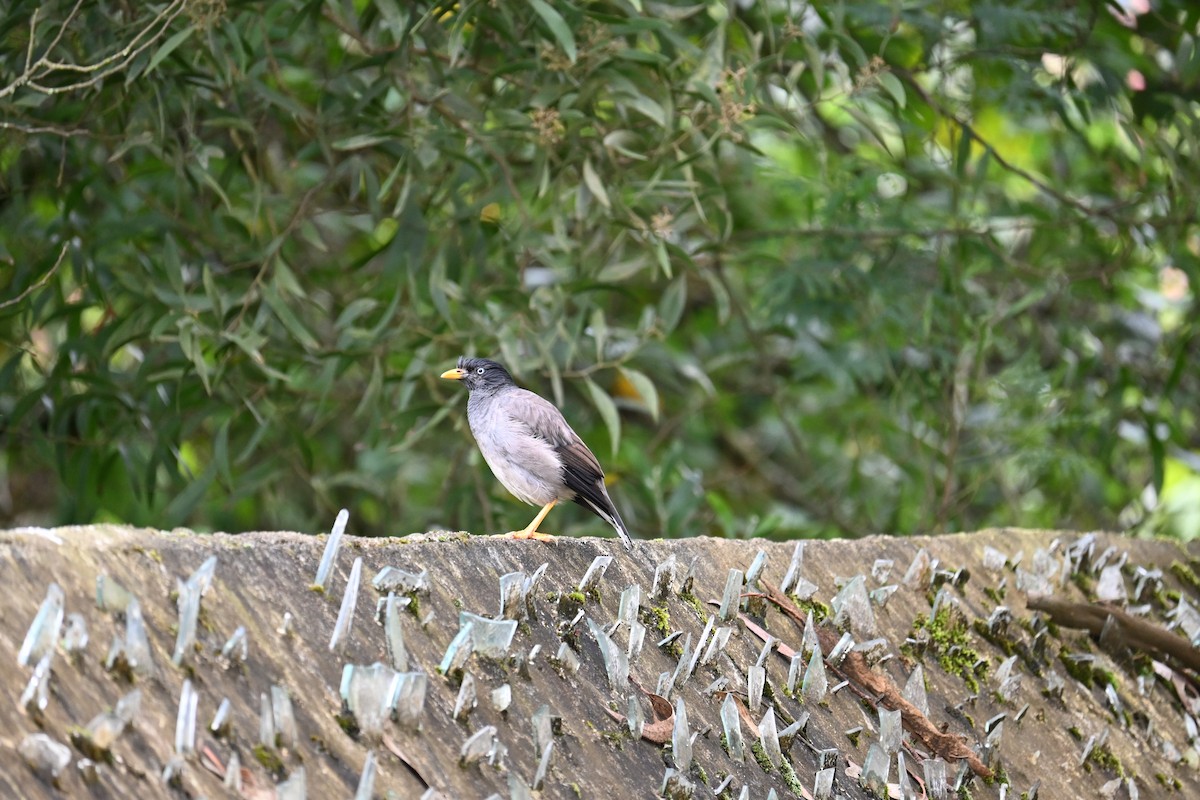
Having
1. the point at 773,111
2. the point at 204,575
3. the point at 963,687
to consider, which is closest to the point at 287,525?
the point at 773,111

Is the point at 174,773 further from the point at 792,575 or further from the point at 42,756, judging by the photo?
the point at 792,575

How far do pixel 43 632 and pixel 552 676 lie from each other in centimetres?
89

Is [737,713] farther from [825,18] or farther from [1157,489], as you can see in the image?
[1157,489]

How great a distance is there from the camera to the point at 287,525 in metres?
7.51

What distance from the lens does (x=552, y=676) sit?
7.39ft

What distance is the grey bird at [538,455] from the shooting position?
412cm

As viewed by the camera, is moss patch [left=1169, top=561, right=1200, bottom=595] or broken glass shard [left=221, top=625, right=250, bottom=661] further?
moss patch [left=1169, top=561, right=1200, bottom=595]

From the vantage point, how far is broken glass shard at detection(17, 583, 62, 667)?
5.18ft

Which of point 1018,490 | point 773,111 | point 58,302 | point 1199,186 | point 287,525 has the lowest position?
point 1018,490

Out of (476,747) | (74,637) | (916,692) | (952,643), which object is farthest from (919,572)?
(74,637)

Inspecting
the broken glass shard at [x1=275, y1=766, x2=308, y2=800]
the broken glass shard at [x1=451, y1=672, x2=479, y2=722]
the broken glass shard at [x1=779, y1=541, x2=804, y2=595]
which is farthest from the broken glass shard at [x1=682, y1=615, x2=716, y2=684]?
the broken glass shard at [x1=275, y1=766, x2=308, y2=800]

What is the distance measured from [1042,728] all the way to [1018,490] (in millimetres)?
5780

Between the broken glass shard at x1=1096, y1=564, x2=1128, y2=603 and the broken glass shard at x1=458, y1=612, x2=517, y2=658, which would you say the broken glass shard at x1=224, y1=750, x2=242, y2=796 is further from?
the broken glass shard at x1=1096, y1=564, x2=1128, y2=603

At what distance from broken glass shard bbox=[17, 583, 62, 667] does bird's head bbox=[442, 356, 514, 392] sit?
10.2ft
